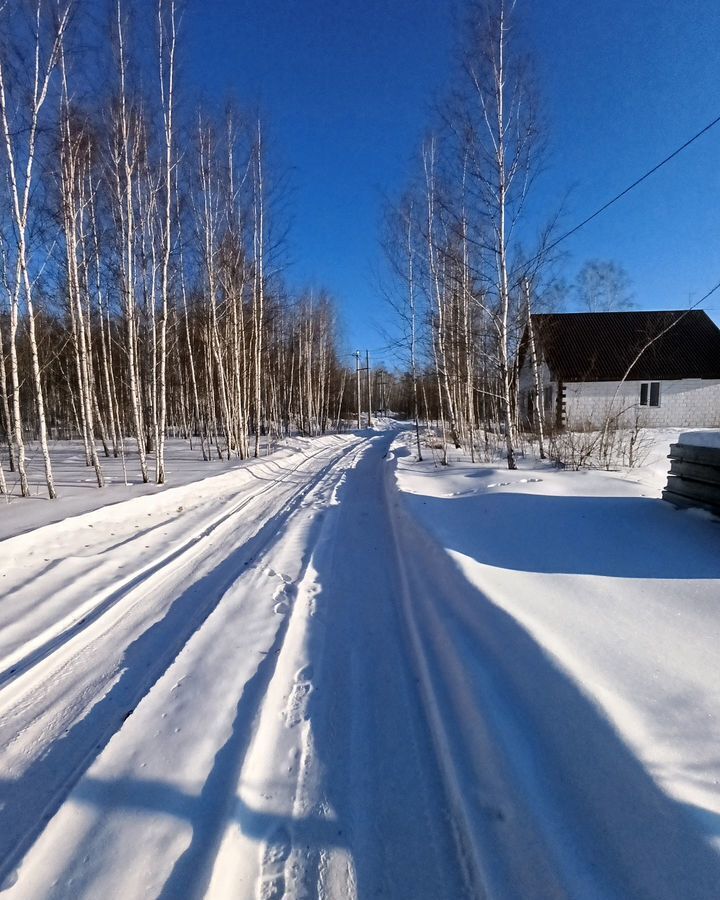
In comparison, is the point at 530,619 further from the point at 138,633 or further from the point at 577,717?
the point at 138,633

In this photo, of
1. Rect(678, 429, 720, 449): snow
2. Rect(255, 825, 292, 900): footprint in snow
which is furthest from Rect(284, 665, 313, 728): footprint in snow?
Rect(678, 429, 720, 449): snow

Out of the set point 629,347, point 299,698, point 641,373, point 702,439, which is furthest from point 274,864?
point 629,347

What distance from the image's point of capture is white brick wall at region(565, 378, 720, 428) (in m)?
25.5

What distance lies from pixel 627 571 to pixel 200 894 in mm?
3886

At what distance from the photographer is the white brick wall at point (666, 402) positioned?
25.5m

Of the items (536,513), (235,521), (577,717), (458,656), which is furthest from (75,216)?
(577,717)

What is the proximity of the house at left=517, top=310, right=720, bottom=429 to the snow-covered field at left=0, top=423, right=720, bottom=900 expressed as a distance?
22.4m

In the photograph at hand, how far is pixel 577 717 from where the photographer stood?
2322mm

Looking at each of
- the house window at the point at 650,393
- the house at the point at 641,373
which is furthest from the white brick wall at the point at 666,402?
the house window at the point at 650,393

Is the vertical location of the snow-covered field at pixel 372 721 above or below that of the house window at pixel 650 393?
below

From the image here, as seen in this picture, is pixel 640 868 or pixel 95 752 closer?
pixel 640 868

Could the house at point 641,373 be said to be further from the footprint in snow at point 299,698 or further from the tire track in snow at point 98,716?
the footprint in snow at point 299,698

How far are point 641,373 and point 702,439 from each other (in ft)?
79.1

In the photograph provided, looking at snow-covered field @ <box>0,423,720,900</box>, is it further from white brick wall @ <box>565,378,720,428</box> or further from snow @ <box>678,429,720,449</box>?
white brick wall @ <box>565,378,720,428</box>
